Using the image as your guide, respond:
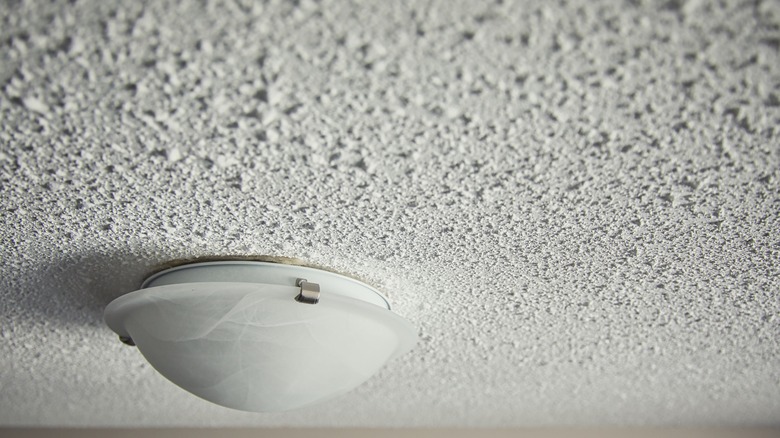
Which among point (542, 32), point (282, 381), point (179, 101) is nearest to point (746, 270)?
point (542, 32)

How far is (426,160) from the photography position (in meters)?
0.65

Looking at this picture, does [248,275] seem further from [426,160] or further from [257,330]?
[426,160]

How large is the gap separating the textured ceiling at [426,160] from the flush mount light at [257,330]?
0.04m

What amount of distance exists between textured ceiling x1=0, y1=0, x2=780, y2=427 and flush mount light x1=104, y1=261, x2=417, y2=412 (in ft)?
0.14

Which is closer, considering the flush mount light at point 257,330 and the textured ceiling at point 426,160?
the textured ceiling at point 426,160

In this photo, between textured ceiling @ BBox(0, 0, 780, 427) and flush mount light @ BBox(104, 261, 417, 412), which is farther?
→ flush mount light @ BBox(104, 261, 417, 412)

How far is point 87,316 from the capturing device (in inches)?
40.6

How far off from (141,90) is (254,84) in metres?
0.11

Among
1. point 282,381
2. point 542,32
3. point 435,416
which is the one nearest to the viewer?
point 542,32

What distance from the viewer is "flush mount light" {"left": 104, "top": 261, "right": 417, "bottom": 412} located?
0.79 metres

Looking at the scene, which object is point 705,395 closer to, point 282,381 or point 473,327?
point 473,327

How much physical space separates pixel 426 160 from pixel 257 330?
34cm

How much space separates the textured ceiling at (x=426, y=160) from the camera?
0.50 metres

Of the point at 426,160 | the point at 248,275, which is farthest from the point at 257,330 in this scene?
the point at 426,160
